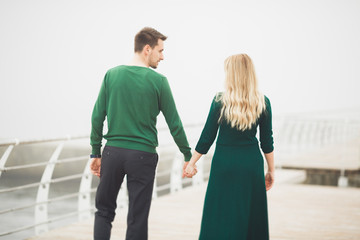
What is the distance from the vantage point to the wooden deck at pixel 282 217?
172 inches

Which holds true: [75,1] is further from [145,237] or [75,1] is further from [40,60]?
[145,237]

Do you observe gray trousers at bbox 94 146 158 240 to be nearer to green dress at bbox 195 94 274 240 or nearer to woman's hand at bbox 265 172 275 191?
green dress at bbox 195 94 274 240

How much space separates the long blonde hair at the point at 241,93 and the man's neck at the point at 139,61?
421mm

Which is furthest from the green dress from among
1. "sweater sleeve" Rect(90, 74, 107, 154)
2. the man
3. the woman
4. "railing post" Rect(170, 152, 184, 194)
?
"railing post" Rect(170, 152, 184, 194)

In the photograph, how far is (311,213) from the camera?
18.4ft

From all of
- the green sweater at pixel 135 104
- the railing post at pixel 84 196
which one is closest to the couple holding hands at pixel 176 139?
the green sweater at pixel 135 104

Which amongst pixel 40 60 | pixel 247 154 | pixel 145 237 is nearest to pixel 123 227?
pixel 145 237

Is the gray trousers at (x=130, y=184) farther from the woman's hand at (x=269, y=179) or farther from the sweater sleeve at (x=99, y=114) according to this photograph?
the woman's hand at (x=269, y=179)

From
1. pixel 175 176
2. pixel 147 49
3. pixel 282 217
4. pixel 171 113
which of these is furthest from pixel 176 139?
pixel 175 176

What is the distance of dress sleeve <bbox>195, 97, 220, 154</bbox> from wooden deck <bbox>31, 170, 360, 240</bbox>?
65.4 inches

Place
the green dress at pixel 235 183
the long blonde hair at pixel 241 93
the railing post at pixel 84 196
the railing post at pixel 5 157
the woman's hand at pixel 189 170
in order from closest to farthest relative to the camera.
Result: 1. the long blonde hair at pixel 241 93
2. the green dress at pixel 235 183
3. the woman's hand at pixel 189 170
4. the railing post at pixel 5 157
5. the railing post at pixel 84 196

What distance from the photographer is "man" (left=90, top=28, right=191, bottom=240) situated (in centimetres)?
262

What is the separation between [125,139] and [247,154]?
0.64 m

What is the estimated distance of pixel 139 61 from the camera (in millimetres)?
2695
